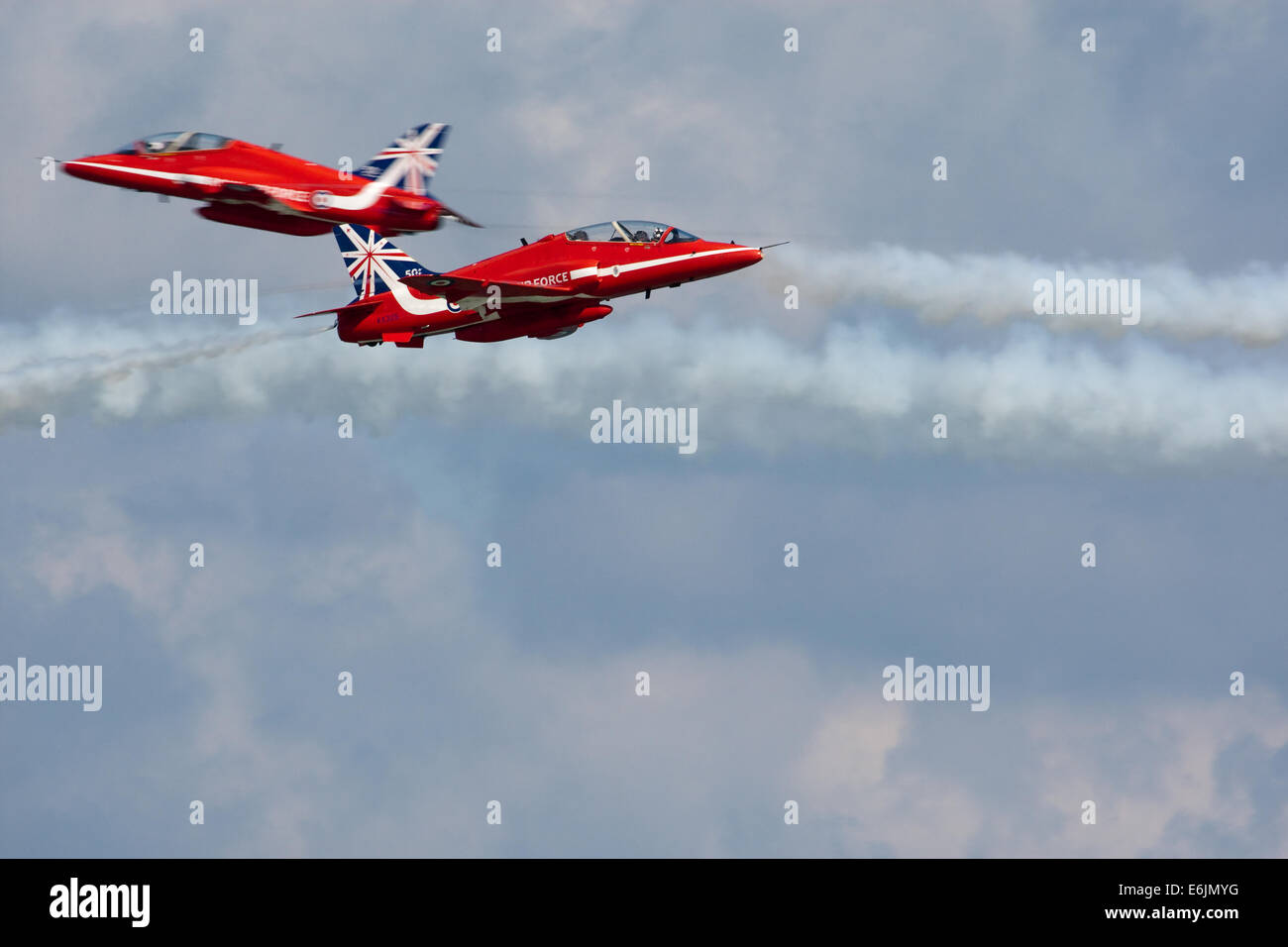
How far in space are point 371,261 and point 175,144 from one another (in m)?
10.1

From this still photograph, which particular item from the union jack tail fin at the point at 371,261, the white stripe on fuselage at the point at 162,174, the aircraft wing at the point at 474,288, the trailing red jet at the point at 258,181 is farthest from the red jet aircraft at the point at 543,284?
the white stripe on fuselage at the point at 162,174

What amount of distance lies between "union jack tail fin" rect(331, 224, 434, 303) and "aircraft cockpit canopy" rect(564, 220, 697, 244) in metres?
7.02

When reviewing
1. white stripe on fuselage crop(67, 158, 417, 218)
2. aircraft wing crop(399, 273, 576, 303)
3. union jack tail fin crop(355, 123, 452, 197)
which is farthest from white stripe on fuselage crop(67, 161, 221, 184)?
aircraft wing crop(399, 273, 576, 303)

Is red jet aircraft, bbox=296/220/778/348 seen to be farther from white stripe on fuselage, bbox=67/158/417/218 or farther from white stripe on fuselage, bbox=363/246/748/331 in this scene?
white stripe on fuselage, bbox=67/158/417/218

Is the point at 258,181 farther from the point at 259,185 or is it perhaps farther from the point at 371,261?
the point at 371,261

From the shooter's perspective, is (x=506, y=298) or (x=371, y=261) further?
(x=371, y=261)

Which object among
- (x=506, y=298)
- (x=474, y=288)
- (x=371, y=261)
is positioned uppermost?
(x=371, y=261)

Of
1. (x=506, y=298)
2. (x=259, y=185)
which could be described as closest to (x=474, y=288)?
→ (x=506, y=298)

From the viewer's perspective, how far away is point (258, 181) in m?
70.0

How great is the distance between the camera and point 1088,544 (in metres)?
83.4

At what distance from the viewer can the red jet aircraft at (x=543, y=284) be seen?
73.1 m

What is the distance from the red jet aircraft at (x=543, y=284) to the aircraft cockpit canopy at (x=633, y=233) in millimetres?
30

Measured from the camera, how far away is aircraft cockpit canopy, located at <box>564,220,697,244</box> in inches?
2891
